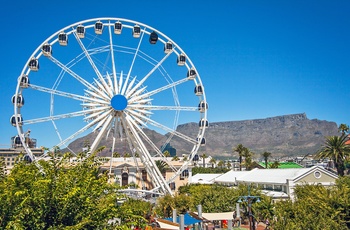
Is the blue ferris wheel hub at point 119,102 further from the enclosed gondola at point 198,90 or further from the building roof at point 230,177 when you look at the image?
the building roof at point 230,177

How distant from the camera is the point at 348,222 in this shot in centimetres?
2103

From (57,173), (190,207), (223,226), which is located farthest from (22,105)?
(57,173)


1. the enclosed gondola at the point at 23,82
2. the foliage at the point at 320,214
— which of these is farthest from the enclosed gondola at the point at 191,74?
the foliage at the point at 320,214

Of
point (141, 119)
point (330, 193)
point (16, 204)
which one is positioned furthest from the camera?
point (141, 119)

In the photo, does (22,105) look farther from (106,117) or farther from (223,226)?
(223,226)

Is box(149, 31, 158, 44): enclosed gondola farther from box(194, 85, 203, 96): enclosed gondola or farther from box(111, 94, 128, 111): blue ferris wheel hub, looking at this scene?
box(111, 94, 128, 111): blue ferris wheel hub

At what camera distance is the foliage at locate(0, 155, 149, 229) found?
10.7 m

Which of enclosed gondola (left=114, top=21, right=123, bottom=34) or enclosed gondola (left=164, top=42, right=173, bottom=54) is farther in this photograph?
enclosed gondola (left=164, top=42, right=173, bottom=54)

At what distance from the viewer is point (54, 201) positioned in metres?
11.3

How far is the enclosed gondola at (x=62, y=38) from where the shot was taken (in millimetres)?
38906

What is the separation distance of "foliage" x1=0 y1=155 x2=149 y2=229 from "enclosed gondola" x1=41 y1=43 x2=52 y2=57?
92.5 ft

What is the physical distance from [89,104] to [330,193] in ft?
80.8

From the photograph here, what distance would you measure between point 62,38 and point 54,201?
30776 millimetres

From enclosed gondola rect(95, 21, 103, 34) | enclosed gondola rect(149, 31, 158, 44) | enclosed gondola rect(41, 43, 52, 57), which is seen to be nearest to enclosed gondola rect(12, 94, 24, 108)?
enclosed gondola rect(41, 43, 52, 57)
